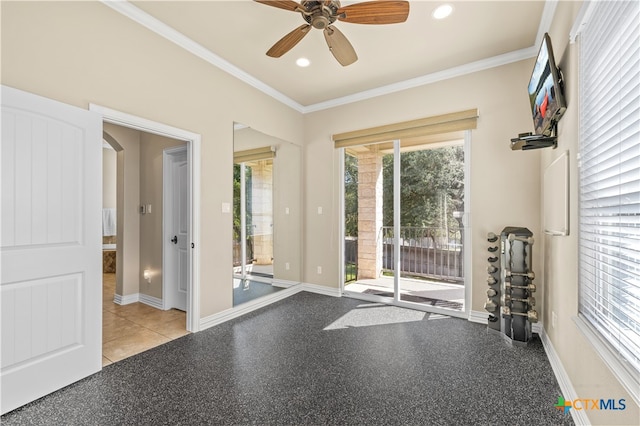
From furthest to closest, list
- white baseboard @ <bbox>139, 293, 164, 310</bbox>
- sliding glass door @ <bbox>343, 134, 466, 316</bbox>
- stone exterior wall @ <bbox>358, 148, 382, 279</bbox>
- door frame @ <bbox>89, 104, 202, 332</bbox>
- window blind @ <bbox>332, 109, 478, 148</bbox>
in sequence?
stone exterior wall @ <bbox>358, 148, 382, 279</bbox>
white baseboard @ <bbox>139, 293, 164, 310</bbox>
sliding glass door @ <bbox>343, 134, 466, 316</bbox>
window blind @ <bbox>332, 109, 478, 148</bbox>
door frame @ <bbox>89, 104, 202, 332</bbox>

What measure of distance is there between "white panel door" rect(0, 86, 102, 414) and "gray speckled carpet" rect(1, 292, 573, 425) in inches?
8.9

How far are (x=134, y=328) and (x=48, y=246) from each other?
4.82ft

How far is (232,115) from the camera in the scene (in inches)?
135

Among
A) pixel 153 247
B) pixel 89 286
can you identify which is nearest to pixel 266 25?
pixel 89 286

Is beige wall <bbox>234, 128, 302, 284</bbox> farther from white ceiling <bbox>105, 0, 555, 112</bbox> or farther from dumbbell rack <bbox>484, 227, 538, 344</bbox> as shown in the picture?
dumbbell rack <bbox>484, 227, 538, 344</bbox>

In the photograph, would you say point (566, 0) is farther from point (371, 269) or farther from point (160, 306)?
point (160, 306)

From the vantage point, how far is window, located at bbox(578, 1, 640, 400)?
3.84 ft

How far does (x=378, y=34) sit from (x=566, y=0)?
140cm

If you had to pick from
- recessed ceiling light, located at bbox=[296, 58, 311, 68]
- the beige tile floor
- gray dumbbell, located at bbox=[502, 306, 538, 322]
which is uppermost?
recessed ceiling light, located at bbox=[296, 58, 311, 68]

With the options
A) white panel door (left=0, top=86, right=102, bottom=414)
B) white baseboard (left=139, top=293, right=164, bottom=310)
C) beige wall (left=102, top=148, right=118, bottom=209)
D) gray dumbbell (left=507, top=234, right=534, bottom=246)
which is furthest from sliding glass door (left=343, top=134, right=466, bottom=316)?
beige wall (left=102, top=148, right=118, bottom=209)

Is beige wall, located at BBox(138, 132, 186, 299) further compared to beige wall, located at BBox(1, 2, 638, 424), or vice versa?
beige wall, located at BBox(138, 132, 186, 299)

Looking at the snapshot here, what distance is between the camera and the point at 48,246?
6.39ft

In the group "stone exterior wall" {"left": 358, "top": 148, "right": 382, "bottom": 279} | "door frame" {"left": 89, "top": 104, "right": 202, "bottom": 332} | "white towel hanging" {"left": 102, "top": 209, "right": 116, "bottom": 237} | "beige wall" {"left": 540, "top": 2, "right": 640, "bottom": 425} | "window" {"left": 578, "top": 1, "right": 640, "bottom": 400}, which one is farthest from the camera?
"white towel hanging" {"left": 102, "top": 209, "right": 116, "bottom": 237}
